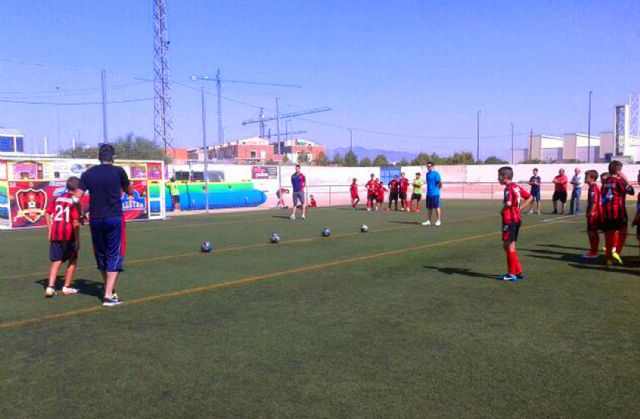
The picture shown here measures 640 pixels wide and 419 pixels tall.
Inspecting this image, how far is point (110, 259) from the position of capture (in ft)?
21.1

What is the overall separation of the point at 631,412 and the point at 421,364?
59.7 inches

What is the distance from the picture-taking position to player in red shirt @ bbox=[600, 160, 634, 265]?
9.15 metres

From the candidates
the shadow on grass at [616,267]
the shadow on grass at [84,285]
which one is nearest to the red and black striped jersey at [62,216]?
the shadow on grass at [84,285]

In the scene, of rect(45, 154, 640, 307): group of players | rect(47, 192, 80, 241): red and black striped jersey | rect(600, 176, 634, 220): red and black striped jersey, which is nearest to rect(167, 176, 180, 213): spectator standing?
rect(45, 154, 640, 307): group of players

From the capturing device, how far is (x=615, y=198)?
9227mm

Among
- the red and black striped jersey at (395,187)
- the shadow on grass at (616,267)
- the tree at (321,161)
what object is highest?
→ the tree at (321,161)

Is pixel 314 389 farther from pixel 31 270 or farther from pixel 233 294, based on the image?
pixel 31 270

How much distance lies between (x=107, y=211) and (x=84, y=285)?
2.12 metres

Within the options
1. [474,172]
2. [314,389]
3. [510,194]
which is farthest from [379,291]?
[474,172]

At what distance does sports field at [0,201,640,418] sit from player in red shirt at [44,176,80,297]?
1.03 feet

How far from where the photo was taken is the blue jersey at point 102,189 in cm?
630

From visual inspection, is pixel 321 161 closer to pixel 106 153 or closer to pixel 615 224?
pixel 615 224

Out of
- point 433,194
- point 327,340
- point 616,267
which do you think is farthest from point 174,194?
point 327,340

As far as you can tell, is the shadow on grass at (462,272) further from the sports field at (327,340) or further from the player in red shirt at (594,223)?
the player in red shirt at (594,223)
